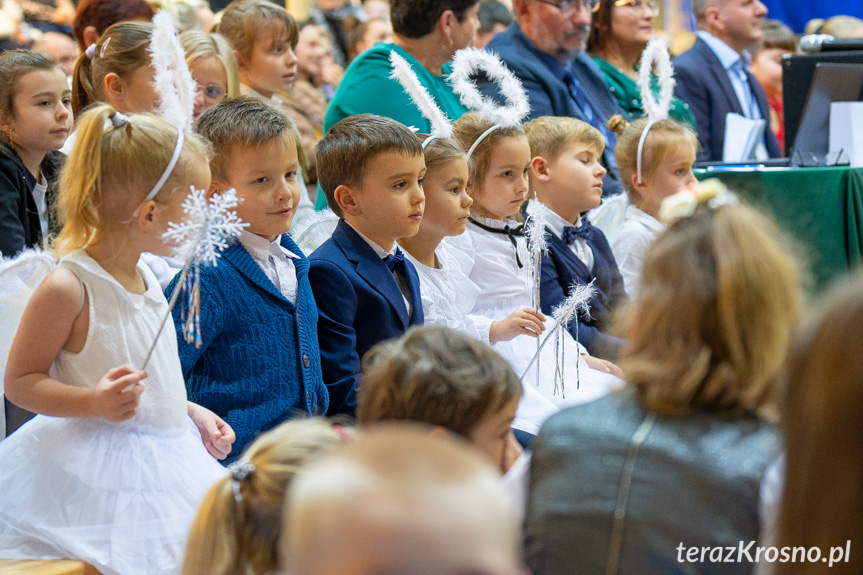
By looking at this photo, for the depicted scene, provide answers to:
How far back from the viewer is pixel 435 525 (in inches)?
32.5

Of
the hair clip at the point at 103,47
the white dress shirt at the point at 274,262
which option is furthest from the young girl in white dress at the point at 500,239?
the hair clip at the point at 103,47

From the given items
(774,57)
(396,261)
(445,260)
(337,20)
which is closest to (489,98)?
(445,260)

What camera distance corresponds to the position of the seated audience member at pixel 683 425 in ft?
4.56

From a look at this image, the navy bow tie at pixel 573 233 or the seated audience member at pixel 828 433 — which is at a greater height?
the seated audience member at pixel 828 433

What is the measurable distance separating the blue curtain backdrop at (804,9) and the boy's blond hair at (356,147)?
6.58 m

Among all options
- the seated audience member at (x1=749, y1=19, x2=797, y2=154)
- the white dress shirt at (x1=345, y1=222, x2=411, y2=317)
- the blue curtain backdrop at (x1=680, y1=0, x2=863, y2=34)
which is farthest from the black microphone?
the blue curtain backdrop at (x1=680, y1=0, x2=863, y2=34)

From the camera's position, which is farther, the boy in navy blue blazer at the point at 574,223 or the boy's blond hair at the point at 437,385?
the boy in navy blue blazer at the point at 574,223

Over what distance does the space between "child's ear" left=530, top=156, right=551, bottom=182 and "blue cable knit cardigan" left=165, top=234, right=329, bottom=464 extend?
57.3 inches

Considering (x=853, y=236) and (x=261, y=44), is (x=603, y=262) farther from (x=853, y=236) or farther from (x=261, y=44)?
(x=261, y=44)

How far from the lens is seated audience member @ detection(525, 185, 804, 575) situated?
1391 millimetres

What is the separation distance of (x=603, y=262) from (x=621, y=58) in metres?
2.20

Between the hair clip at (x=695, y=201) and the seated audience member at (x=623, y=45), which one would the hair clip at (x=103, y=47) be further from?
the seated audience member at (x=623, y=45)

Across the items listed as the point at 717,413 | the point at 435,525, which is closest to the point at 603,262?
the point at 717,413

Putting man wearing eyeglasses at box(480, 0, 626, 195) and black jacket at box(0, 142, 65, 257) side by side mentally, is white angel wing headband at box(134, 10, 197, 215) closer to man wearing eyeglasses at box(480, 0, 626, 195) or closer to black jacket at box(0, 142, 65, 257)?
black jacket at box(0, 142, 65, 257)
